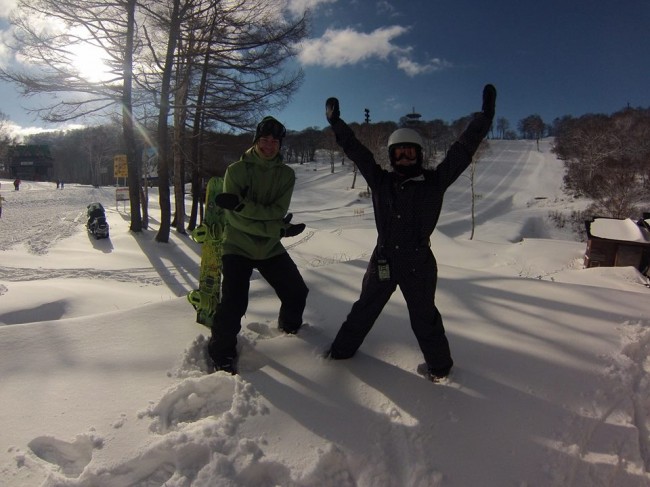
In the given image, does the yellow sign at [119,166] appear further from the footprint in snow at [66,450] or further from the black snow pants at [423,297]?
the black snow pants at [423,297]

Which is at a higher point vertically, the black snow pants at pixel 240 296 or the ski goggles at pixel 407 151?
the ski goggles at pixel 407 151

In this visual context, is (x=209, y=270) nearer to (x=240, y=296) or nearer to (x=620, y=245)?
(x=240, y=296)

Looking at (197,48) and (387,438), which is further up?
(197,48)

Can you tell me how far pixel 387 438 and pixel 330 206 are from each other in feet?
126

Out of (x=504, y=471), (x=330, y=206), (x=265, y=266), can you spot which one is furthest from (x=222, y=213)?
(x=330, y=206)

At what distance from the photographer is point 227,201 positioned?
2.70 meters

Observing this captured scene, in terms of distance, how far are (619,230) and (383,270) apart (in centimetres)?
1535

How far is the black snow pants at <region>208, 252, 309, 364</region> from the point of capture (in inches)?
102

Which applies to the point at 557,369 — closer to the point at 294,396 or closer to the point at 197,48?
the point at 294,396

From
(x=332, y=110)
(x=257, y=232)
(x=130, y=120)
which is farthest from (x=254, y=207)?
(x=130, y=120)

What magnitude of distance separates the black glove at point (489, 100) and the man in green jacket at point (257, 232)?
4.86 feet

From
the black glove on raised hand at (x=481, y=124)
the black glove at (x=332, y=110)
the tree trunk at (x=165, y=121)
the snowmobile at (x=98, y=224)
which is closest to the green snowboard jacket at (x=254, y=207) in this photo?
the black glove at (x=332, y=110)

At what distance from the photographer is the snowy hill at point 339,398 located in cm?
174

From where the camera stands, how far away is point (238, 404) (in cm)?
211
